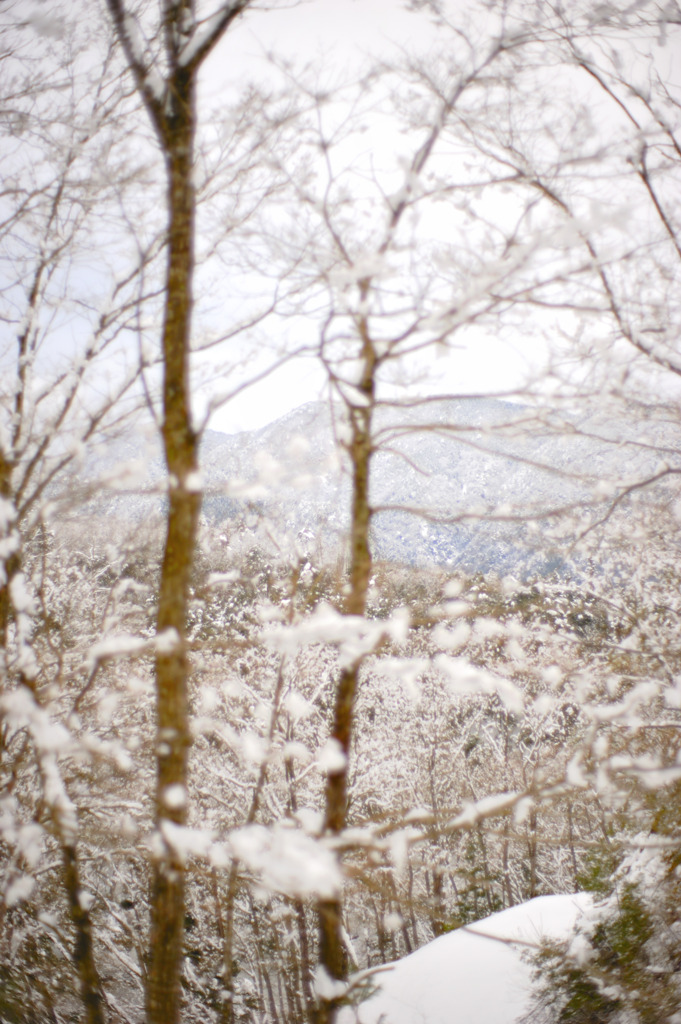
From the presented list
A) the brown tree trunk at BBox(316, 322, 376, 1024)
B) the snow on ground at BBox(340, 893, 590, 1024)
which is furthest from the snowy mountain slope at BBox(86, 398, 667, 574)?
the snow on ground at BBox(340, 893, 590, 1024)

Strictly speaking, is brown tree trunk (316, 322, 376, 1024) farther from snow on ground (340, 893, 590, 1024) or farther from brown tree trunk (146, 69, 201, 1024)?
snow on ground (340, 893, 590, 1024)

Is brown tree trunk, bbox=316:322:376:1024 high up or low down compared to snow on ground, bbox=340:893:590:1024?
up

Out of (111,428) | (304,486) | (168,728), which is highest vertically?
(111,428)

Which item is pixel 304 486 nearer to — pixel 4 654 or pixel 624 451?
pixel 4 654

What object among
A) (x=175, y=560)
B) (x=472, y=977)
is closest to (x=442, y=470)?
(x=175, y=560)

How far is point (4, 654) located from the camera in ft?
9.84

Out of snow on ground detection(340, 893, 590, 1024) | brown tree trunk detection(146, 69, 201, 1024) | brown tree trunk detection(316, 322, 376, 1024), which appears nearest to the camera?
brown tree trunk detection(146, 69, 201, 1024)

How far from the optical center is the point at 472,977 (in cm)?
664

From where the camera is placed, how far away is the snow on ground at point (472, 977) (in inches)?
232

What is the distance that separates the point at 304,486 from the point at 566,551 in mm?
2341

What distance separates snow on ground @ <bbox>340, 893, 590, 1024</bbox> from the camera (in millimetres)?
5891

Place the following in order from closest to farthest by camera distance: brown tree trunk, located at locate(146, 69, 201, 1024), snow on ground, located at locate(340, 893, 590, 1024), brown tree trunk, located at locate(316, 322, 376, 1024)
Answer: brown tree trunk, located at locate(146, 69, 201, 1024) → brown tree trunk, located at locate(316, 322, 376, 1024) → snow on ground, located at locate(340, 893, 590, 1024)

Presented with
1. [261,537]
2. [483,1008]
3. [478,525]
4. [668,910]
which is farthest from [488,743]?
[478,525]

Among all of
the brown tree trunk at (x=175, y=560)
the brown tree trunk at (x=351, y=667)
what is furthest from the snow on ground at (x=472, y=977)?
the brown tree trunk at (x=175, y=560)
